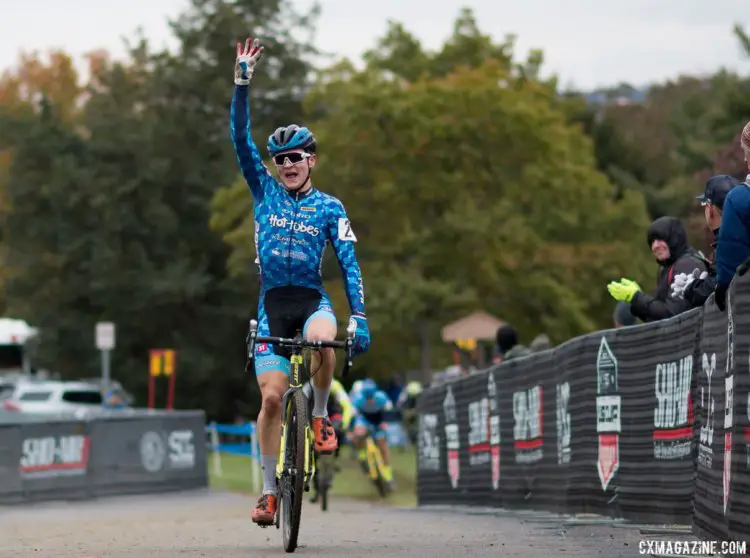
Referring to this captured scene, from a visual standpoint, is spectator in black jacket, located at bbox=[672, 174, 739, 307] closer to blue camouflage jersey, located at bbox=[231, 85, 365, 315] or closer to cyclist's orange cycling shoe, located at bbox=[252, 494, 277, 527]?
blue camouflage jersey, located at bbox=[231, 85, 365, 315]

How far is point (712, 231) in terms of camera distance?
11.8 m

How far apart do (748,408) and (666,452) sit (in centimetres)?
328

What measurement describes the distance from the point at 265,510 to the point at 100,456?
61.4 feet

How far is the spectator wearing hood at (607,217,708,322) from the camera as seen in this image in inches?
510

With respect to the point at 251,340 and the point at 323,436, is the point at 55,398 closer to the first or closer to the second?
the point at 323,436

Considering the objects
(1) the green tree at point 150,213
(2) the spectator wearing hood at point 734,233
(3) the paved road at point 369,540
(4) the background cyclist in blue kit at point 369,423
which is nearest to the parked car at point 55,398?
(1) the green tree at point 150,213

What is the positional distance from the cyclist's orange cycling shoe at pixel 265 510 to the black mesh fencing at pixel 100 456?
16.5 m

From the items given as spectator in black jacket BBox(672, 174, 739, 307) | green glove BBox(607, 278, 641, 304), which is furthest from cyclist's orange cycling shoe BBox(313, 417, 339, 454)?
green glove BBox(607, 278, 641, 304)

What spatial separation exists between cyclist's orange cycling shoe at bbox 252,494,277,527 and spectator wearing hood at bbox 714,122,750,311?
10.1 ft

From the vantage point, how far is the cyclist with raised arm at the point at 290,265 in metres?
10.9

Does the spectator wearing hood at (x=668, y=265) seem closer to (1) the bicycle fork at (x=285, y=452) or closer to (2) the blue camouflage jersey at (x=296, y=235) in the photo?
(2) the blue camouflage jersey at (x=296, y=235)

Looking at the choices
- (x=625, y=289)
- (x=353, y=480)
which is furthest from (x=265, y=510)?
(x=353, y=480)

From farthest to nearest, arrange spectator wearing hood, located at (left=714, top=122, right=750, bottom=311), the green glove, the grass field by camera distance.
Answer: the grass field, the green glove, spectator wearing hood, located at (left=714, top=122, right=750, bottom=311)

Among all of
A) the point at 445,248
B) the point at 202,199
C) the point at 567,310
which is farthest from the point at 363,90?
the point at 202,199
